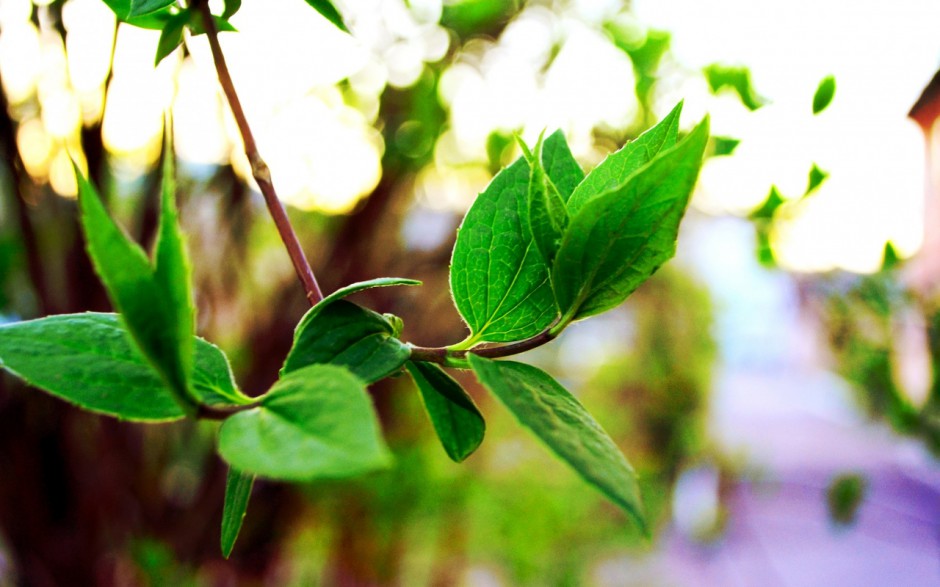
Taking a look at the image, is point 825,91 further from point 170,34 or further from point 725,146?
point 170,34

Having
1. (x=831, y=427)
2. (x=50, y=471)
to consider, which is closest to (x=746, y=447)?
(x=831, y=427)

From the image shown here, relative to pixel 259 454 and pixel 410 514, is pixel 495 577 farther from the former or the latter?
pixel 259 454

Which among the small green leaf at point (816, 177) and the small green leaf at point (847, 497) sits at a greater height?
the small green leaf at point (816, 177)

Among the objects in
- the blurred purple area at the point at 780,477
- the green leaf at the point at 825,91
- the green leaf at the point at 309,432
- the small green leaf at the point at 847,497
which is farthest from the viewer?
the blurred purple area at the point at 780,477

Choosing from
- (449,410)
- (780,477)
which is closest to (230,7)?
(449,410)

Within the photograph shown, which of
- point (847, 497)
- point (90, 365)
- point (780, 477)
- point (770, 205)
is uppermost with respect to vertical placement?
point (90, 365)

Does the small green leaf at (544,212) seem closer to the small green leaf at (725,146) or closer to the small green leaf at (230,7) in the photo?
the small green leaf at (230,7)

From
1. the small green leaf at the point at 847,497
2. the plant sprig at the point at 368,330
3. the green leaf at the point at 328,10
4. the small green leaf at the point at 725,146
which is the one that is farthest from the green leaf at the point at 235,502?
the small green leaf at the point at 847,497
